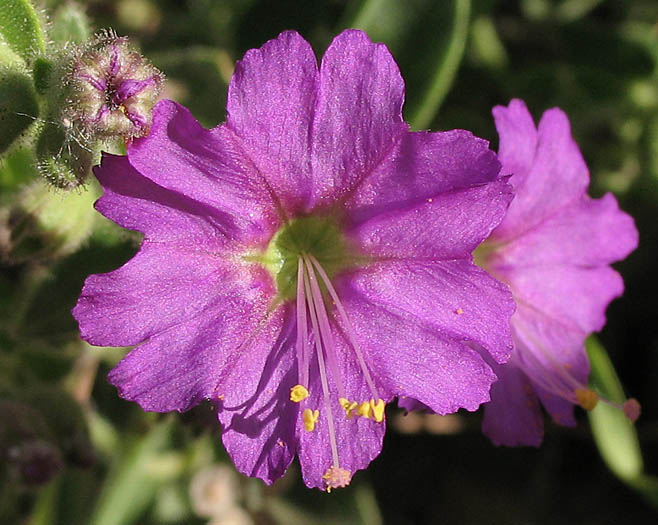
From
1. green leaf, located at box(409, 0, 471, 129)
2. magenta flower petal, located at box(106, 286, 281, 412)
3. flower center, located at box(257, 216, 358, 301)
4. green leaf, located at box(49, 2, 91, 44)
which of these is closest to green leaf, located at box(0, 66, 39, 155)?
green leaf, located at box(49, 2, 91, 44)

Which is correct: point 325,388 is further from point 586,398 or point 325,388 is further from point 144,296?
point 586,398

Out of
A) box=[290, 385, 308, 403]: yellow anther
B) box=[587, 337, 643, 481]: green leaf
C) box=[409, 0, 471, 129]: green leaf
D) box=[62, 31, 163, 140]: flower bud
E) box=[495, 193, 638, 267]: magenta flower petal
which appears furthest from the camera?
box=[587, 337, 643, 481]: green leaf

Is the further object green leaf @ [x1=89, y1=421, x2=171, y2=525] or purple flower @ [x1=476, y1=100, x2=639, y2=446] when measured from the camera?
green leaf @ [x1=89, y1=421, x2=171, y2=525]

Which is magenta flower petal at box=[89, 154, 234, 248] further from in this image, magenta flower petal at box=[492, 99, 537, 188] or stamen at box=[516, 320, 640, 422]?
stamen at box=[516, 320, 640, 422]

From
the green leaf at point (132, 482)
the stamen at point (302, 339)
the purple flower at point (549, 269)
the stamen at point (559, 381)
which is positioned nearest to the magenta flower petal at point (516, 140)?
the purple flower at point (549, 269)

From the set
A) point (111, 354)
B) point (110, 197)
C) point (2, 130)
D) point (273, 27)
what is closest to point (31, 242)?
point (2, 130)

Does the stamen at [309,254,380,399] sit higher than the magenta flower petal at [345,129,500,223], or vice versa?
the magenta flower petal at [345,129,500,223]

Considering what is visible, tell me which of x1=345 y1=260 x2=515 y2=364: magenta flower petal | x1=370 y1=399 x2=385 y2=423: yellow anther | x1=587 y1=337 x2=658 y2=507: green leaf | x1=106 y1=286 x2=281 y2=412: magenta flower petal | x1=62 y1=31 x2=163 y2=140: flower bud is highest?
x1=62 y1=31 x2=163 y2=140: flower bud

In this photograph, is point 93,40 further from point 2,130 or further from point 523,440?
point 523,440

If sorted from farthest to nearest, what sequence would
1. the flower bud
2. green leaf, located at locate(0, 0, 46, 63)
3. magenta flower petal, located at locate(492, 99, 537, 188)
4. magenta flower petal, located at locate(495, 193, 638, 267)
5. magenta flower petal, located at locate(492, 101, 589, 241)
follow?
1. magenta flower petal, located at locate(495, 193, 638, 267)
2. magenta flower petal, located at locate(492, 101, 589, 241)
3. magenta flower petal, located at locate(492, 99, 537, 188)
4. green leaf, located at locate(0, 0, 46, 63)
5. the flower bud
